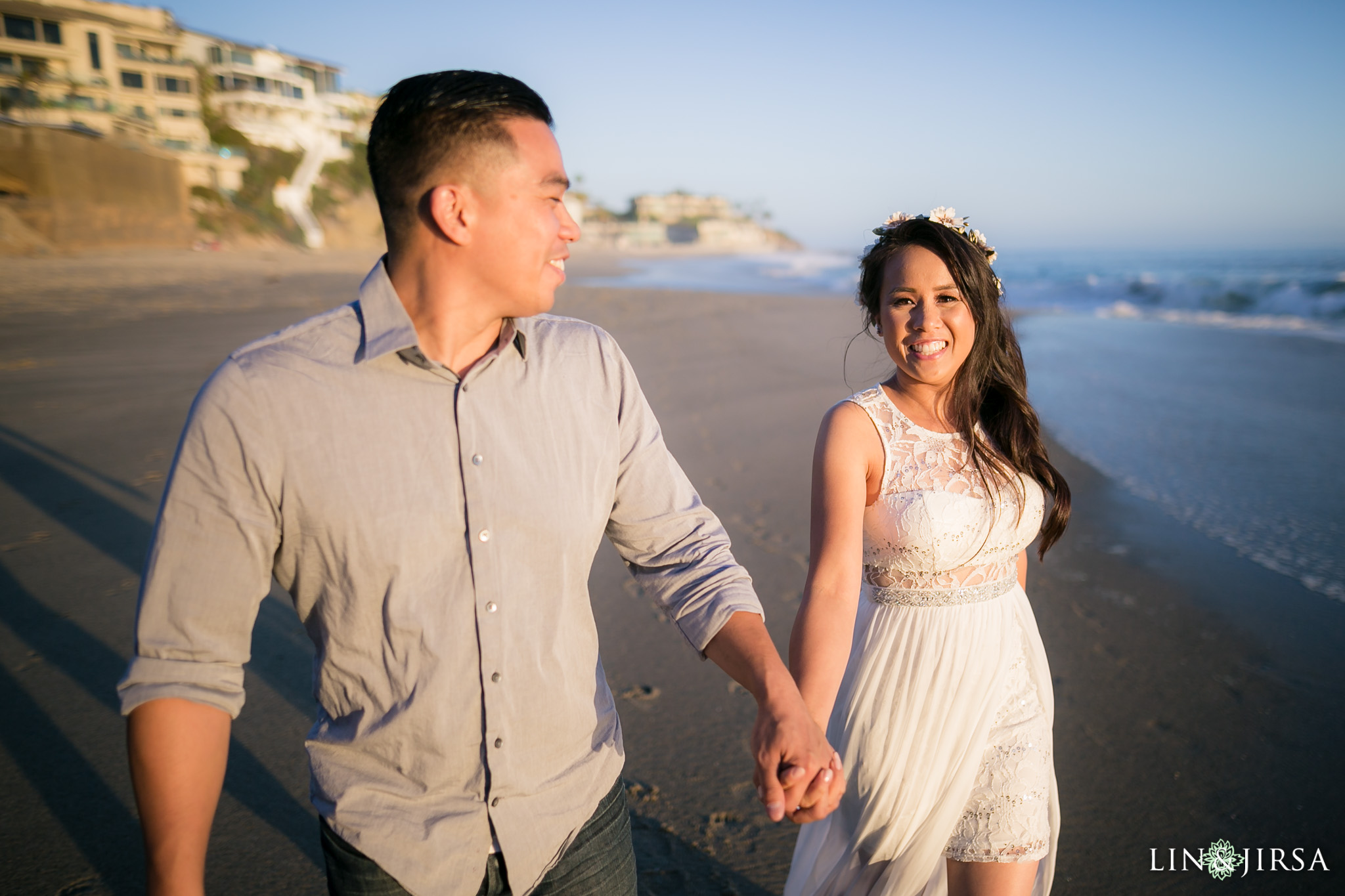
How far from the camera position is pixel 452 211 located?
1.54 metres

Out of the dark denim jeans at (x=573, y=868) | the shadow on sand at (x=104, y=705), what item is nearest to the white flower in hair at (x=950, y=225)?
the dark denim jeans at (x=573, y=868)

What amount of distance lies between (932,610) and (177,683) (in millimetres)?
1946

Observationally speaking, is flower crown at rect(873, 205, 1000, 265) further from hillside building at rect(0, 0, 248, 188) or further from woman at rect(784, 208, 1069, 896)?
hillside building at rect(0, 0, 248, 188)

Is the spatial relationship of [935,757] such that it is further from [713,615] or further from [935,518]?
[713,615]

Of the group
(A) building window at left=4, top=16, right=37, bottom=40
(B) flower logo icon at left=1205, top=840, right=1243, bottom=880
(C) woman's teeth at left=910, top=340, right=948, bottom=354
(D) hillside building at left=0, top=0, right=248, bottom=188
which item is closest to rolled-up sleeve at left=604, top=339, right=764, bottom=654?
(C) woman's teeth at left=910, top=340, right=948, bottom=354

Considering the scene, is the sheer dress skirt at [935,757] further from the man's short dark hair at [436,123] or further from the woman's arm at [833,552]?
the man's short dark hair at [436,123]

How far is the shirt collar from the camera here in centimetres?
147

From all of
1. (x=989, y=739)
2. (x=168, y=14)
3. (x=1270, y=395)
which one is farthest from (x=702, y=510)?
(x=168, y=14)

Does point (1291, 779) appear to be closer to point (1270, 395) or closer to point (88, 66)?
point (1270, 395)

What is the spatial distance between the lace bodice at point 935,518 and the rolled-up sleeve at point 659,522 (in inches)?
31.1

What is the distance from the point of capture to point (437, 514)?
4.76 ft

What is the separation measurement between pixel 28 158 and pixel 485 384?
3318 cm

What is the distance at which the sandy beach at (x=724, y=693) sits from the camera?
280cm

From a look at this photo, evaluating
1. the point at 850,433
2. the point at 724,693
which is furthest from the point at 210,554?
the point at 724,693
